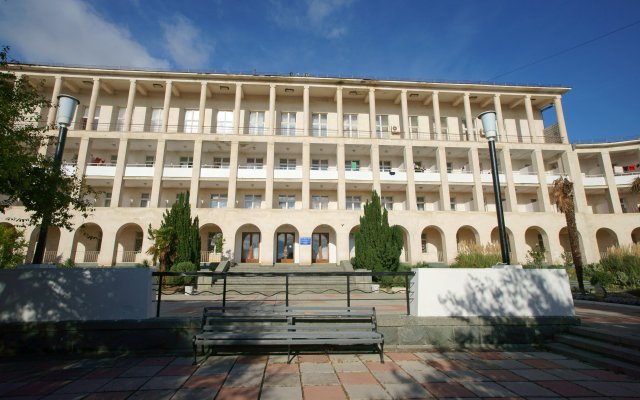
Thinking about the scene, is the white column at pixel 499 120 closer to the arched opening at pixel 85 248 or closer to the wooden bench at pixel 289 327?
the wooden bench at pixel 289 327

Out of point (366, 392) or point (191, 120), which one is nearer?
point (366, 392)

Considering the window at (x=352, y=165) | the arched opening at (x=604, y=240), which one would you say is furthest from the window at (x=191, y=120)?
the arched opening at (x=604, y=240)

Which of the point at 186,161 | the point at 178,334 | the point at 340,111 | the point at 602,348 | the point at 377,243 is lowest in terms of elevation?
the point at 602,348

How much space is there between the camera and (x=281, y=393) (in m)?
4.09

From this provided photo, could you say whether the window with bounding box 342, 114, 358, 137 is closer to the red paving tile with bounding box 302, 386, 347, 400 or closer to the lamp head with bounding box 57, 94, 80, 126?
the lamp head with bounding box 57, 94, 80, 126

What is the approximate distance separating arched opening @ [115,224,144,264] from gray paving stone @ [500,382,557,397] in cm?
2588

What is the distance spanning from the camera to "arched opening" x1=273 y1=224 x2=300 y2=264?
25.9 meters

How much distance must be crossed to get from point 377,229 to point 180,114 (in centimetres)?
2111

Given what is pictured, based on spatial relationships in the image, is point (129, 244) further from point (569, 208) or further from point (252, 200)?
point (569, 208)

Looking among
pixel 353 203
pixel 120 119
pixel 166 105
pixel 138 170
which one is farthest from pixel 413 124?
pixel 120 119

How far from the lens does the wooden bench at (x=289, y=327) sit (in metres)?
5.26

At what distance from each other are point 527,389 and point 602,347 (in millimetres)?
2618

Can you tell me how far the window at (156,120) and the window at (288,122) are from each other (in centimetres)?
1087

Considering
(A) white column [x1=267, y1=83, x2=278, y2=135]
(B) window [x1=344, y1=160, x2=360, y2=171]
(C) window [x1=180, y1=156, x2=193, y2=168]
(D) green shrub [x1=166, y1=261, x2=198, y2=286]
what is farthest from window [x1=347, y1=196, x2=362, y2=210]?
(D) green shrub [x1=166, y1=261, x2=198, y2=286]
